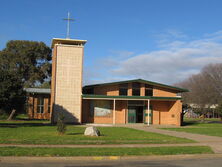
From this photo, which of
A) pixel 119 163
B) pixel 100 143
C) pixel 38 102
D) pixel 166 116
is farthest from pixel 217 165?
pixel 38 102

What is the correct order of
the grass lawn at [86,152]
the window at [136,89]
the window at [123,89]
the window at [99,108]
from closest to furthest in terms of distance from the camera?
the grass lawn at [86,152]
the window at [99,108]
the window at [123,89]
the window at [136,89]

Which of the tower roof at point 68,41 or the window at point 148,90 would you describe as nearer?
the tower roof at point 68,41

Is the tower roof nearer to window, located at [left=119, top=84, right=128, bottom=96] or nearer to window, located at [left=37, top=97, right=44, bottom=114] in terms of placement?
window, located at [left=119, top=84, right=128, bottom=96]

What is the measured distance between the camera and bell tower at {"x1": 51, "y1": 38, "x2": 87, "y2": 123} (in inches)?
1315

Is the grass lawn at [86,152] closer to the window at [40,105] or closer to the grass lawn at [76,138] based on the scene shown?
the grass lawn at [76,138]

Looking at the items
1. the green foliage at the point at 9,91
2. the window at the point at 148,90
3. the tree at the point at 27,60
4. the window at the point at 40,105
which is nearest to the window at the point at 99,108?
the window at the point at 148,90

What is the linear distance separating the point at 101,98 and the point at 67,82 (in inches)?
159

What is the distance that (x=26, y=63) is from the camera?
57.2 metres

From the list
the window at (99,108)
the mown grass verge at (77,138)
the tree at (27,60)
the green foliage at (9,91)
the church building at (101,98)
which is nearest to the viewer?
the mown grass verge at (77,138)

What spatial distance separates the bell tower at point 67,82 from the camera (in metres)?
33.4

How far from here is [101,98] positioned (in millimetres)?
34125

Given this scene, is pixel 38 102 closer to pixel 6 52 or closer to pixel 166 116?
pixel 6 52

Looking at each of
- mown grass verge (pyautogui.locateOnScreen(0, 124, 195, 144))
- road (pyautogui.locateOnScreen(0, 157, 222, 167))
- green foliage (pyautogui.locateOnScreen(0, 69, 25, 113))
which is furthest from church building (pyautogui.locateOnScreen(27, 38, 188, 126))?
road (pyautogui.locateOnScreen(0, 157, 222, 167))

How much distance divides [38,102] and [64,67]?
523 inches
